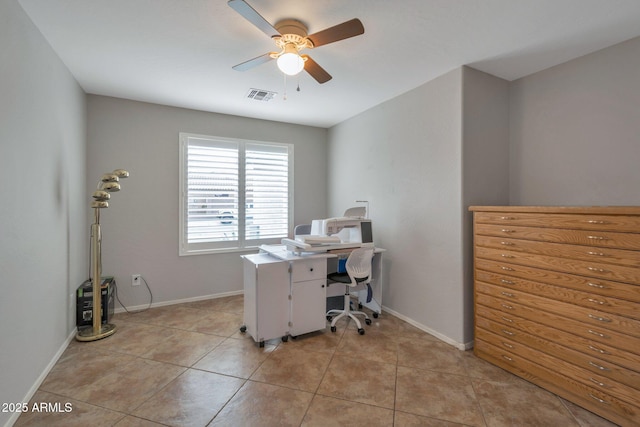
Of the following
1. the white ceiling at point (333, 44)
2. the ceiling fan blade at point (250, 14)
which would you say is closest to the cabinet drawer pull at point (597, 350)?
the white ceiling at point (333, 44)

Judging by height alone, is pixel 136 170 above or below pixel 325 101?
below

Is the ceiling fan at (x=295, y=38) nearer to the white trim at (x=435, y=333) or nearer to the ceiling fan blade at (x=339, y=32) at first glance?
the ceiling fan blade at (x=339, y=32)

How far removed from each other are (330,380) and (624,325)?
6.27 feet

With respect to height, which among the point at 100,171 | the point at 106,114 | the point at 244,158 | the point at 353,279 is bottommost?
the point at 353,279

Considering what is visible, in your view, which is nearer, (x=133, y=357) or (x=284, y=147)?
(x=133, y=357)

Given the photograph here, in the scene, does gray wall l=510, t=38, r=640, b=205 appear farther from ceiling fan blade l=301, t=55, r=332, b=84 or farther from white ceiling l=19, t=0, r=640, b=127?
ceiling fan blade l=301, t=55, r=332, b=84

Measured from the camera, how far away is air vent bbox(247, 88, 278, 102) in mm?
3311

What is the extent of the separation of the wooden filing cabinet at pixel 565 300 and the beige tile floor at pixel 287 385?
6.7 inches

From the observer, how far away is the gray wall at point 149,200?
11.5ft

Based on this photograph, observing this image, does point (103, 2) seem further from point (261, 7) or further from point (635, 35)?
point (635, 35)

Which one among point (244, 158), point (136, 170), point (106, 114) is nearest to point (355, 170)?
point (244, 158)

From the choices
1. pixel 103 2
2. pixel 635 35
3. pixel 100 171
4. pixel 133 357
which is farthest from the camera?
pixel 100 171

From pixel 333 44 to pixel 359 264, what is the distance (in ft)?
6.85

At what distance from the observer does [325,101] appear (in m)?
3.64
